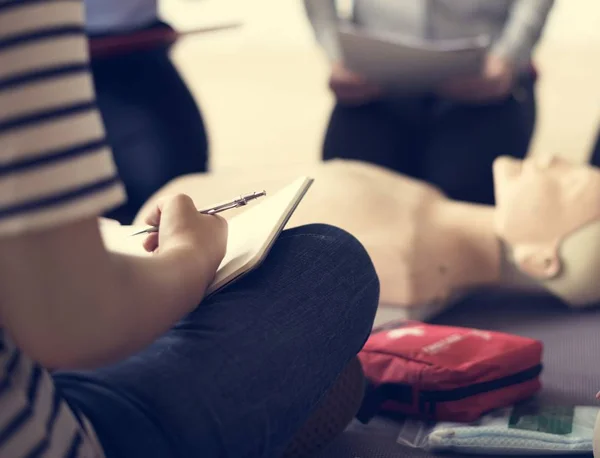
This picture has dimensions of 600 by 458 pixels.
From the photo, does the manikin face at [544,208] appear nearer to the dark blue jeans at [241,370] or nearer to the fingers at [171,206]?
the dark blue jeans at [241,370]

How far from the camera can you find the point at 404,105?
5.57ft

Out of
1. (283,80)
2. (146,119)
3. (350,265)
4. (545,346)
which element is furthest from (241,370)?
(283,80)

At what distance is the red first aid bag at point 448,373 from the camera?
3.25 feet

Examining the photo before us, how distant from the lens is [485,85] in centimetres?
160

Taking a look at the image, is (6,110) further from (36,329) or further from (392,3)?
(392,3)

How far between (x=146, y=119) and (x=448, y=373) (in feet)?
2.93

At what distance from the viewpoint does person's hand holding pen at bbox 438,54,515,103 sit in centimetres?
159

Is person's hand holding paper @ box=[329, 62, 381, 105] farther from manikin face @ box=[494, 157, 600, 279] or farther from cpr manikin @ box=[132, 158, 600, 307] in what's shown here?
manikin face @ box=[494, 157, 600, 279]

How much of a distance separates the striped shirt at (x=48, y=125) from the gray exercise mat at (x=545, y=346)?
576 mm

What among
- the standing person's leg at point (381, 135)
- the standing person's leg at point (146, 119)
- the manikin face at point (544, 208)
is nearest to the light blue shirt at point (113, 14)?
the standing person's leg at point (146, 119)

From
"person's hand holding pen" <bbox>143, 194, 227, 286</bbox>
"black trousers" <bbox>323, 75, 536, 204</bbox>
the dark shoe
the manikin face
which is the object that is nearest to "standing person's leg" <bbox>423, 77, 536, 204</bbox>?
"black trousers" <bbox>323, 75, 536, 204</bbox>

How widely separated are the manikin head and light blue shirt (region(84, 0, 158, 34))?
0.77 meters

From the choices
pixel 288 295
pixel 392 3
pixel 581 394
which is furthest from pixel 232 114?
pixel 288 295

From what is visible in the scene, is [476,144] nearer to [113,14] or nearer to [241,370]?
[113,14]
